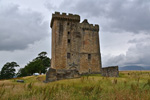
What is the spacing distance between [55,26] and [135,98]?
23.4 m

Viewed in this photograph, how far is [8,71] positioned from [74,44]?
40.1 meters

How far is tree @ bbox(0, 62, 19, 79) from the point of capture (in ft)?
170

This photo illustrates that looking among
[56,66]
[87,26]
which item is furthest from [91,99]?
[87,26]

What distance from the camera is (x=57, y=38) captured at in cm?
2525

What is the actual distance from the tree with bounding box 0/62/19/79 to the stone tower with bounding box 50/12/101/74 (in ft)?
114

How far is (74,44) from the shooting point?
26.6 meters

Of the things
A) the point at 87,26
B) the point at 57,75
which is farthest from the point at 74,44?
the point at 57,75

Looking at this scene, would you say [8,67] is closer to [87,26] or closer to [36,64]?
[36,64]

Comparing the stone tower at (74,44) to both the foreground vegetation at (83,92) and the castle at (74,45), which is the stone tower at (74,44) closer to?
the castle at (74,45)

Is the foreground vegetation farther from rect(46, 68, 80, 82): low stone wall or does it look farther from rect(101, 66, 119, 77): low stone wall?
rect(101, 66, 119, 77): low stone wall

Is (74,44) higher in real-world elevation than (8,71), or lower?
higher

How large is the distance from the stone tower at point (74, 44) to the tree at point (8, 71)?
114ft

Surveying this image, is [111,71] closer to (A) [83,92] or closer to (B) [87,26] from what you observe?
(B) [87,26]

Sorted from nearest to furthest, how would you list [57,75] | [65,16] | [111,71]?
1. [57,75]
2. [111,71]
3. [65,16]
